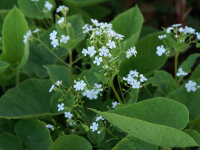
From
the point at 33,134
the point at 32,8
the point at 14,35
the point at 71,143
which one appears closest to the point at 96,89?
the point at 71,143

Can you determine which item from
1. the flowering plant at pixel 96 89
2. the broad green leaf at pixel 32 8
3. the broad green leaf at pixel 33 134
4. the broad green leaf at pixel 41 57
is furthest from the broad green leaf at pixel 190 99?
the broad green leaf at pixel 32 8

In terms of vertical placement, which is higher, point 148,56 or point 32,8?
point 32,8

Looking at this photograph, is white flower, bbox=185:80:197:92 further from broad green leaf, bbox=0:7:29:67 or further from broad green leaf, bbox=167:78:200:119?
broad green leaf, bbox=0:7:29:67

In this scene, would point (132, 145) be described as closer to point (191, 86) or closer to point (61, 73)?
point (191, 86)

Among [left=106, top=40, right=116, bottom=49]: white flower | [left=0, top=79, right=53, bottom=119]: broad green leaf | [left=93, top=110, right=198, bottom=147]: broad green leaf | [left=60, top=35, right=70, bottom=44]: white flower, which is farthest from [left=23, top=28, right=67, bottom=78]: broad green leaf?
[left=93, top=110, right=198, bottom=147]: broad green leaf

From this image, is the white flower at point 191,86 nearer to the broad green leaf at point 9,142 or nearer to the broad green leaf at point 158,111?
the broad green leaf at point 158,111
